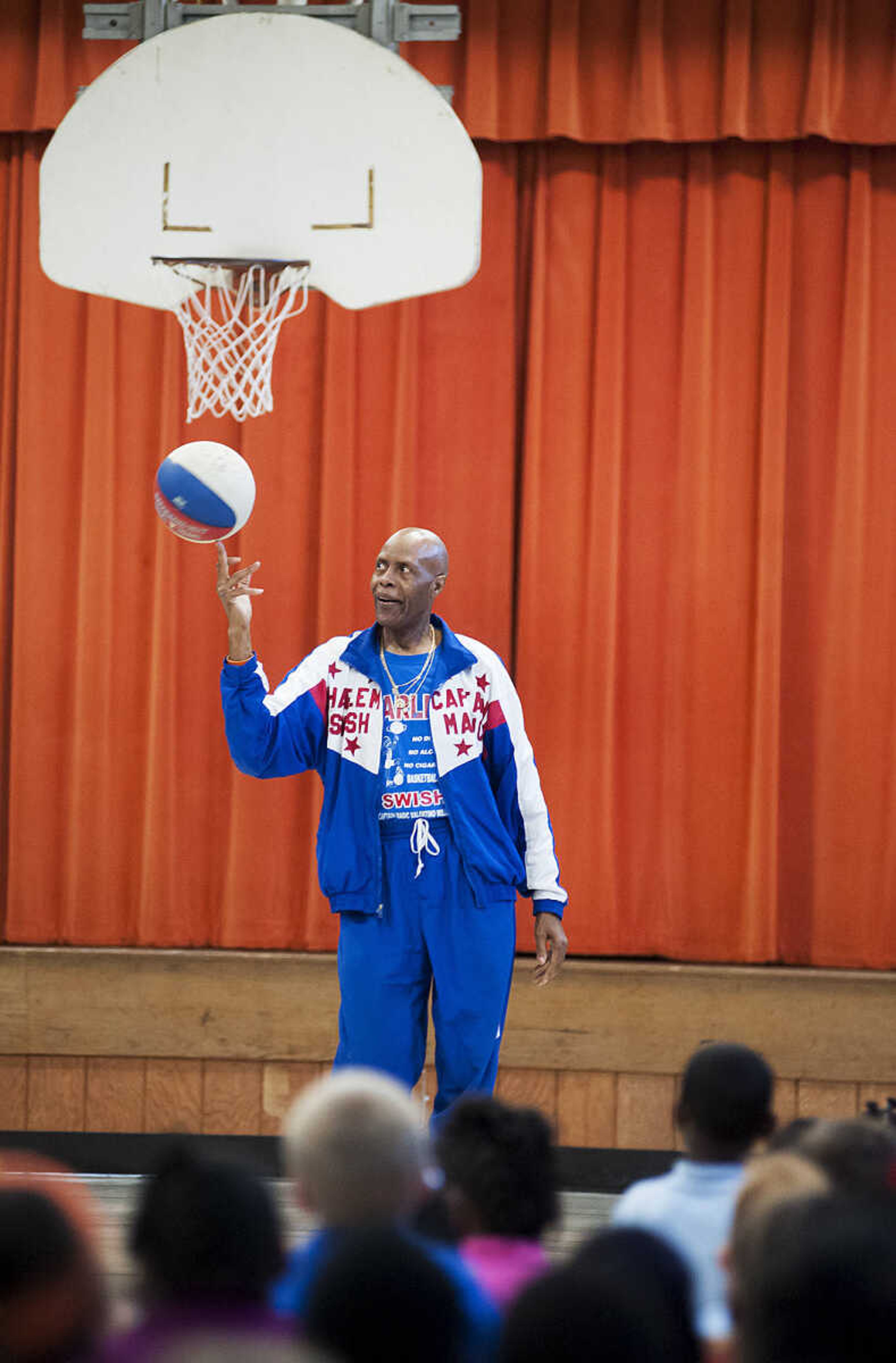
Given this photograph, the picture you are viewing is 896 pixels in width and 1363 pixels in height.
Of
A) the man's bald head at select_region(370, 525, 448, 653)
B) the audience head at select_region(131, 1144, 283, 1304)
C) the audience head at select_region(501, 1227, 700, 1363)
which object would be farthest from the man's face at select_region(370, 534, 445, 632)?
the audience head at select_region(501, 1227, 700, 1363)

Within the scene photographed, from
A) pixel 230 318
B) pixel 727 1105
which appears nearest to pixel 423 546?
pixel 230 318

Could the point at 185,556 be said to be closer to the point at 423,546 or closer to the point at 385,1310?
the point at 423,546

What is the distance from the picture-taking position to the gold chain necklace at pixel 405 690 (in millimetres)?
3623

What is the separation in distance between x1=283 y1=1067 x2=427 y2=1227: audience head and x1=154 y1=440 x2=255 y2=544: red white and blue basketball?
2.16 m

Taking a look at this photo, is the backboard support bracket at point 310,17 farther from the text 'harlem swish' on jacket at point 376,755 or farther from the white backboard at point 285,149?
the text 'harlem swish' on jacket at point 376,755

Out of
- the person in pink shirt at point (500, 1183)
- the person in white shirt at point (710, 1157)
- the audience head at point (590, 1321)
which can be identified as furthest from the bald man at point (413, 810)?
the audience head at point (590, 1321)

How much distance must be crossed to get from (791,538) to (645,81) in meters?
1.53

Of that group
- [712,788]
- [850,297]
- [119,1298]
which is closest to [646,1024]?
[712,788]

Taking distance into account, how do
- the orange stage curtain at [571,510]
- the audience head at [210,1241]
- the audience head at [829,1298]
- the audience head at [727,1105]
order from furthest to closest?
the orange stage curtain at [571,510], the audience head at [727,1105], the audience head at [210,1241], the audience head at [829,1298]

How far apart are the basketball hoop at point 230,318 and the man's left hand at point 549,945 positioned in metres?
1.47

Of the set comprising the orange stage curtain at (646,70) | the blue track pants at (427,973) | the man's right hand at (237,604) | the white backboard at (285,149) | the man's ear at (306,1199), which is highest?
the orange stage curtain at (646,70)

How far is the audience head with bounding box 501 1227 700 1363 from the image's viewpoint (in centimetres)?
128

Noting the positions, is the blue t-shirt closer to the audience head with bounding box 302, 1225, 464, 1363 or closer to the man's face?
the man's face

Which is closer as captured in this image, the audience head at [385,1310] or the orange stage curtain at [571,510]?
the audience head at [385,1310]
